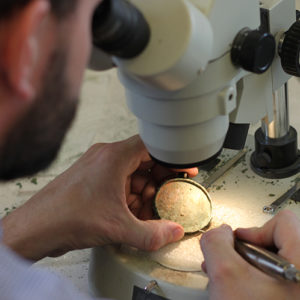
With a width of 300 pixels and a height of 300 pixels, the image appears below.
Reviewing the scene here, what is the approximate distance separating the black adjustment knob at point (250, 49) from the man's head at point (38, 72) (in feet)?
0.76

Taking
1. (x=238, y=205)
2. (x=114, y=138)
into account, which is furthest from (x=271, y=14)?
(x=114, y=138)

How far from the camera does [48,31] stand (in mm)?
579

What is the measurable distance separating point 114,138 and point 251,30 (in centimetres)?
74

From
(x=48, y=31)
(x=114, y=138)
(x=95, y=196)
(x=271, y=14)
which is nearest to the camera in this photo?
(x=48, y=31)

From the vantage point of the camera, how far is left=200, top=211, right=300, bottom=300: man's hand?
81 centimetres

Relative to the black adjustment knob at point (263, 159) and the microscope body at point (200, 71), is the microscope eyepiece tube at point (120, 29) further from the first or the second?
the black adjustment knob at point (263, 159)

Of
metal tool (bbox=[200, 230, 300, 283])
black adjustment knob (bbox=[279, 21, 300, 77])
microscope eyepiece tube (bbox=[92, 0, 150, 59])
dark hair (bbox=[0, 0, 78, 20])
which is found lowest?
metal tool (bbox=[200, 230, 300, 283])

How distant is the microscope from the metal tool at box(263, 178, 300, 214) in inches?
5.8

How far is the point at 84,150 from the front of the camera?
1439mm

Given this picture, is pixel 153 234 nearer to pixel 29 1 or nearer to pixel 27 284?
pixel 27 284

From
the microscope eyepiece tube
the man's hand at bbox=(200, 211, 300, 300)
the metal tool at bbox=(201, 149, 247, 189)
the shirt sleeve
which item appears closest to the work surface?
the metal tool at bbox=(201, 149, 247, 189)

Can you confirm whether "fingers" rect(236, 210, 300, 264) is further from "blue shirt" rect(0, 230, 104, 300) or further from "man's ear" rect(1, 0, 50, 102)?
"man's ear" rect(1, 0, 50, 102)

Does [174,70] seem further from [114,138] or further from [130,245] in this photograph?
[114,138]

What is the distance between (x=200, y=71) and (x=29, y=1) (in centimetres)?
25
